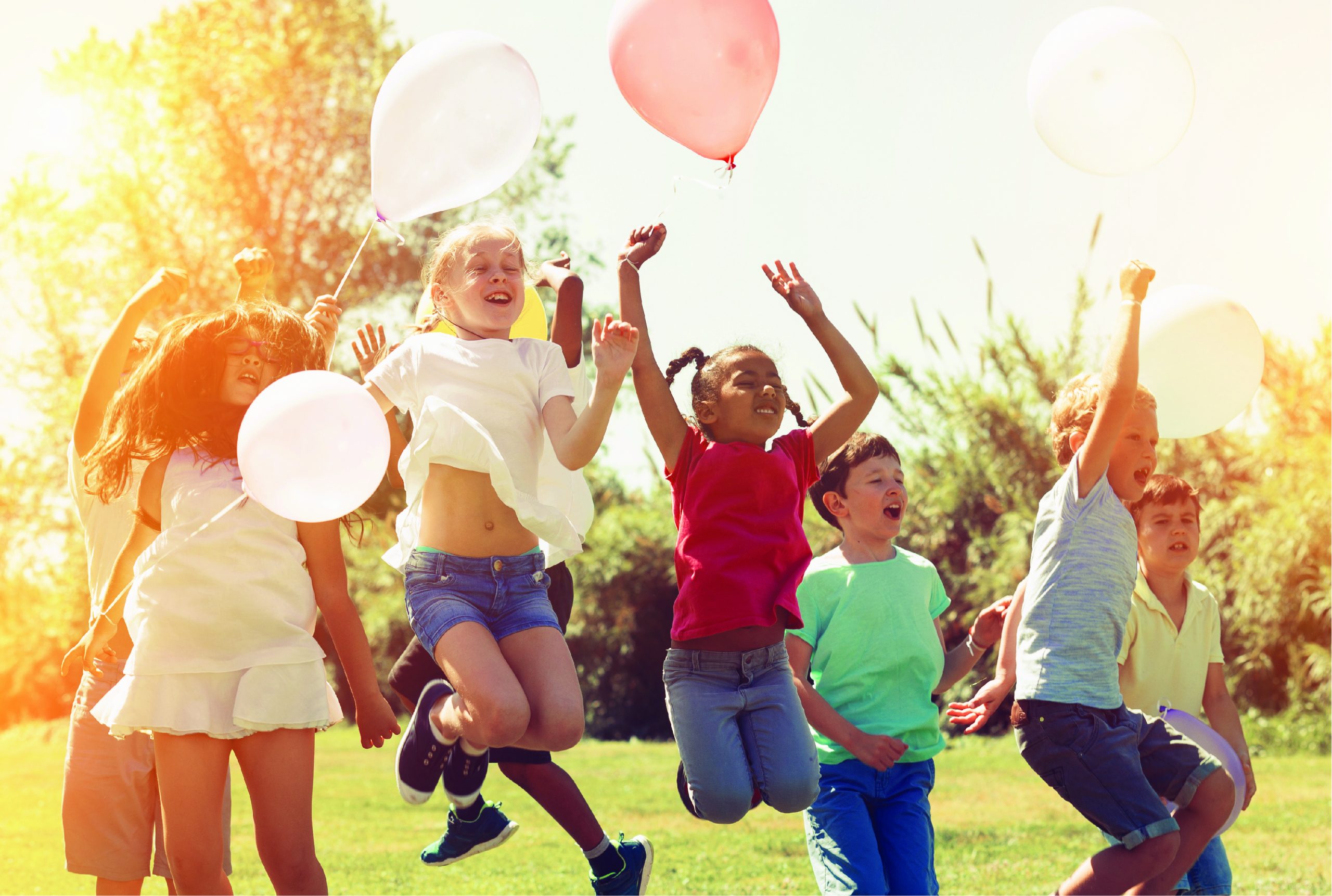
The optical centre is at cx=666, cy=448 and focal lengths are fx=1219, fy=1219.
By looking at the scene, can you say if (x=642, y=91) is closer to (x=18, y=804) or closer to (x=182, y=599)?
(x=182, y=599)

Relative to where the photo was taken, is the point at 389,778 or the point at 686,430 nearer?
the point at 686,430

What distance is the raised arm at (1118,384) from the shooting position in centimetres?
346

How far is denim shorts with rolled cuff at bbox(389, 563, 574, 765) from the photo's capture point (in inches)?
166

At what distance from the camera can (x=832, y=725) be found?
3793 mm

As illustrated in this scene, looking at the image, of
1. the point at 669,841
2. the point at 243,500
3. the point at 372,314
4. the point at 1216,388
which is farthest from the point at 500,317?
the point at 372,314

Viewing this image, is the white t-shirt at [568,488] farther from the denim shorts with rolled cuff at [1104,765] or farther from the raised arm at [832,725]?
the denim shorts with rolled cuff at [1104,765]

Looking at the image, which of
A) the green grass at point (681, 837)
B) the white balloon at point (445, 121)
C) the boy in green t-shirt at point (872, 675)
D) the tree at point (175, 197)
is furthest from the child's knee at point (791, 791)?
the tree at point (175, 197)

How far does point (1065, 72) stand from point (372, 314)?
13836 mm

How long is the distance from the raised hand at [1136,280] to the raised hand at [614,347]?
1456 mm

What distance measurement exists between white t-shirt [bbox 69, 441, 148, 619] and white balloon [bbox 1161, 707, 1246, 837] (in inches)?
138

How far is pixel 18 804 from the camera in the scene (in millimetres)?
9086

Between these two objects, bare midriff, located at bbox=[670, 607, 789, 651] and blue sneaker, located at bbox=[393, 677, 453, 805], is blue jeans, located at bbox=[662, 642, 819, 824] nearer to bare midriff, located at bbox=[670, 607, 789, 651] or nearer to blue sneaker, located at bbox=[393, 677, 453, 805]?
bare midriff, located at bbox=[670, 607, 789, 651]

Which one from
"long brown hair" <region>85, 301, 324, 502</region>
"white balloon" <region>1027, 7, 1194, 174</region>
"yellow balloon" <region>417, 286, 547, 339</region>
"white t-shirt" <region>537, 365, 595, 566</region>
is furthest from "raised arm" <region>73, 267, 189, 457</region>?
"white balloon" <region>1027, 7, 1194, 174</region>

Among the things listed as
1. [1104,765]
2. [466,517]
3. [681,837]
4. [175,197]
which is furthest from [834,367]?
[175,197]
